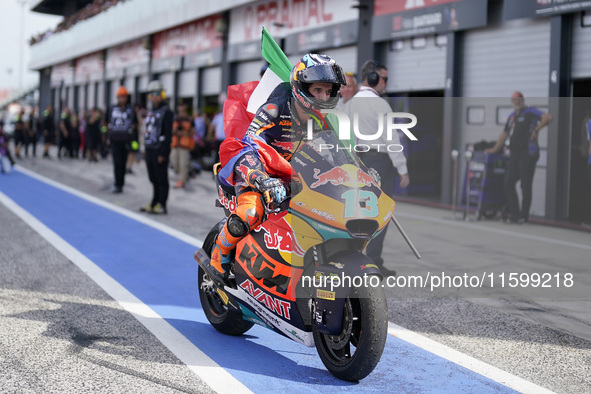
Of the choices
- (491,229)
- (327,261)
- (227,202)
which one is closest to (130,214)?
(491,229)

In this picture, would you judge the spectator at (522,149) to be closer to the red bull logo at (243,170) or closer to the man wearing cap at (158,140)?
the man wearing cap at (158,140)

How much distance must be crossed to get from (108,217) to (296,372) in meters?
7.72

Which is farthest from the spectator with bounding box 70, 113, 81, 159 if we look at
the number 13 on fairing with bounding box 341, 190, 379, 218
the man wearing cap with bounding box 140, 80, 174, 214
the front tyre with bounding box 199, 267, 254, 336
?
the number 13 on fairing with bounding box 341, 190, 379, 218

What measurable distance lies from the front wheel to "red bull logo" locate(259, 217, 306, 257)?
39cm

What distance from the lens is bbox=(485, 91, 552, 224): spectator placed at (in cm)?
1107

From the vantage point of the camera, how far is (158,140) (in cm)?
1172

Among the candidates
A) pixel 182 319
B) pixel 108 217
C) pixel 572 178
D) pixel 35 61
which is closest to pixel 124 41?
pixel 35 61

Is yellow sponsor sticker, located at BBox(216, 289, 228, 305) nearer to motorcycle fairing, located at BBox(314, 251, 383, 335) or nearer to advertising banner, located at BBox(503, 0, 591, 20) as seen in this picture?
motorcycle fairing, located at BBox(314, 251, 383, 335)

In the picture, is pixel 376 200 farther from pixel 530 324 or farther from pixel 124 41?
pixel 124 41

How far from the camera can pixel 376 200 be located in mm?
3850

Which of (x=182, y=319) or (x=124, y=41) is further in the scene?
(x=124, y=41)

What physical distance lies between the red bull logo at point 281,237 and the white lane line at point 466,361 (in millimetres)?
1283

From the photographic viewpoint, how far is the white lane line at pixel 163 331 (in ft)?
13.6

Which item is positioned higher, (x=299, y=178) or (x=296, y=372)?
(x=299, y=178)
